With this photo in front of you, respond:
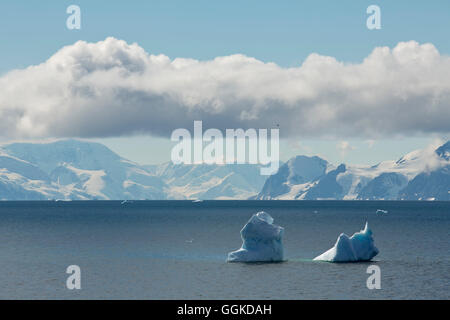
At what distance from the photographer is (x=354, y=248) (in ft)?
301

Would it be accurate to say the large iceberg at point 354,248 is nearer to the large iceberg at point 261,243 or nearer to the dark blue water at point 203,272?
the dark blue water at point 203,272

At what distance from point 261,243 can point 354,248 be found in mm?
12417

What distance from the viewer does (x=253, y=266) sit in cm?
8788

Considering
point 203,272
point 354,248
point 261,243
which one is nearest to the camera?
point 203,272

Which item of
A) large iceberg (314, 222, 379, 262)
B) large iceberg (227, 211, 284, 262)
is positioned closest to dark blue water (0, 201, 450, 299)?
large iceberg (314, 222, 379, 262)

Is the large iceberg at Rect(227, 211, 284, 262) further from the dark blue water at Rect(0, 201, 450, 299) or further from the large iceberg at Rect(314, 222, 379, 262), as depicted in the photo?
the large iceberg at Rect(314, 222, 379, 262)

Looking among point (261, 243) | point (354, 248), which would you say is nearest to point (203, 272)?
point (261, 243)

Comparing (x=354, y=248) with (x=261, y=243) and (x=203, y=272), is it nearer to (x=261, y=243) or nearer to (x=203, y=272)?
(x=261, y=243)

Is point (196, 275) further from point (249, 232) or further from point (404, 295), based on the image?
point (404, 295)

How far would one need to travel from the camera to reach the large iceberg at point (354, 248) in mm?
91000

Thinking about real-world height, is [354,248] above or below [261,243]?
below

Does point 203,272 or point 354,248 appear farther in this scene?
point 354,248

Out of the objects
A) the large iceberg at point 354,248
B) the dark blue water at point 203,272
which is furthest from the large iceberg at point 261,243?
the large iceberg at point 354,248

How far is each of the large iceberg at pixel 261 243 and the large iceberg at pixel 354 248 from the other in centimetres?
755
